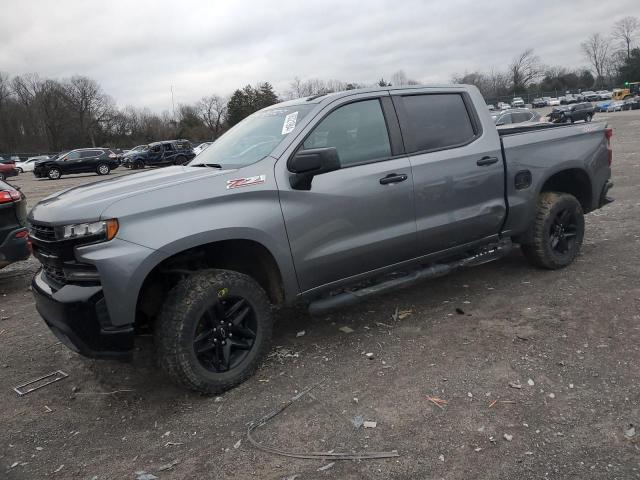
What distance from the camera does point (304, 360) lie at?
12.9 feet

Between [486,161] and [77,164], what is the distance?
31.4 metres

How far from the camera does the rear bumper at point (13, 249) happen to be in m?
5.85

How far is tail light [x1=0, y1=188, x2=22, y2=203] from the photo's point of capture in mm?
5992

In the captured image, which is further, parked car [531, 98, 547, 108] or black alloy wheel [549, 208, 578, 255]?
parked car [531, 98, 547, 108]

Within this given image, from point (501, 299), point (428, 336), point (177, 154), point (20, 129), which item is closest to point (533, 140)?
point (501, 299)

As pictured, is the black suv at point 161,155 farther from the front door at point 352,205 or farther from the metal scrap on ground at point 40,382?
the front door at point 352,205

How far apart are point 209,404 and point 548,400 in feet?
6.89

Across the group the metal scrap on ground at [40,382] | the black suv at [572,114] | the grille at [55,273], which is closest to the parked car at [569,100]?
the black suv at [572,114]

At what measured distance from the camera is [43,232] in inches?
131

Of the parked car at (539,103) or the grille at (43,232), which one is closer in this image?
the grille at (43,232)

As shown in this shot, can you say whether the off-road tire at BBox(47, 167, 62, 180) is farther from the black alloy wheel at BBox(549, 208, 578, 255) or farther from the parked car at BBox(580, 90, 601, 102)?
the parked car at BBox(580, 90, 601, 102)

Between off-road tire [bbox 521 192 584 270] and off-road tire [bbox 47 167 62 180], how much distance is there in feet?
101

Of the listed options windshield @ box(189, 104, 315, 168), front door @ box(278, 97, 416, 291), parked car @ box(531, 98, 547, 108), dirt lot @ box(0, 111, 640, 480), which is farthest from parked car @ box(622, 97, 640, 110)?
windshield @ box(189, 104, 315, 168)

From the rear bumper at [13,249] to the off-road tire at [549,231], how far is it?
18.0 ft
